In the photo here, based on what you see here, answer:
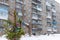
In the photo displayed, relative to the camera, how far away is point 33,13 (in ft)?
113

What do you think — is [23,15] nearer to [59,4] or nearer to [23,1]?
[23,1]

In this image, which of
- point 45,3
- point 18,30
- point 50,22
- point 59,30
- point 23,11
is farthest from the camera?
point 59,30

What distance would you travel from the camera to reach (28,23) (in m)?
32.5

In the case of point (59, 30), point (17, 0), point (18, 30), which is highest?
point (17, 0)

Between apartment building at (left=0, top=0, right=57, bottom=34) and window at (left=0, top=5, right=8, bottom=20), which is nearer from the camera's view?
window at (left=0, top=5, right=8, bottom=20)

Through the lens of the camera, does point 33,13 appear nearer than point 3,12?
No

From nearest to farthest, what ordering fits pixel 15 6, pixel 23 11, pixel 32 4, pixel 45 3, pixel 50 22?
1. pixel 15 6
2. pixel 23 11
3. pixel 32 4
4. pixel 45 3
5. pixel 50 22

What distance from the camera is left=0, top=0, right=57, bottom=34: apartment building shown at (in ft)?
87.1

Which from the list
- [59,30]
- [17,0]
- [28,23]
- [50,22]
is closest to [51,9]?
[50,22]

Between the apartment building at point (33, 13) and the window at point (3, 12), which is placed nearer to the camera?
the window at point (3, 12)

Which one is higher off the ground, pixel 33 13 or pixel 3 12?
pixel 3 12

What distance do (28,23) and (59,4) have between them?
77.7 ft

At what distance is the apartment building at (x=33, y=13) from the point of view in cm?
2656

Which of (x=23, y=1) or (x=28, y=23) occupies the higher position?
(x=23, y=1)
